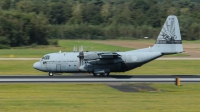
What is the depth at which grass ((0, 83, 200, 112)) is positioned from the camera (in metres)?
27.2

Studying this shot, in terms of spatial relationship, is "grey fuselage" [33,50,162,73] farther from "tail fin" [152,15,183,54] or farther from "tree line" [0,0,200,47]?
"tree line" [0,0,200,47]

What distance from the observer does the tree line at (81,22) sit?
10988 cm

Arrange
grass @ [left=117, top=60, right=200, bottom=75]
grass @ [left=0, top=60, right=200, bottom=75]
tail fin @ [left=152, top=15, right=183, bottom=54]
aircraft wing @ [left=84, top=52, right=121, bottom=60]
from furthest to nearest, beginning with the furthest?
grass @ [left=117, top=60, right=200, bottom=75], grass @ [left=0, top=60, right=200, bottom=75], tail fin @ [left=152, top=15, right=183, bottom=54], aircraft wing @ [left=84, top=52, right=121, bottom=60]

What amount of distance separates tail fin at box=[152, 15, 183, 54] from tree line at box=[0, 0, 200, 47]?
62001mm

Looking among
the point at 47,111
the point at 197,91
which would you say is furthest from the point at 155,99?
the point at 47,111

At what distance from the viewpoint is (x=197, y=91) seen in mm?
35406

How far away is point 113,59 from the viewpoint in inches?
1784

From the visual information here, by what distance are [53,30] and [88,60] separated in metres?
83.4

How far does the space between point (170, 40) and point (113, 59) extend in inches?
249

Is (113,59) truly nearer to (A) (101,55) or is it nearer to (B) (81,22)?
(A) (101,55)

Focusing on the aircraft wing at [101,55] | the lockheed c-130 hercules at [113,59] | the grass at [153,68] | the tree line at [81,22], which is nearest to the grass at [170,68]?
the grass at [153,68]

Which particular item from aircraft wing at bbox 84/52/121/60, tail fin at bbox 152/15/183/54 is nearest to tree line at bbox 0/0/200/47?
aircraft wing at bbox 84/52/121/60

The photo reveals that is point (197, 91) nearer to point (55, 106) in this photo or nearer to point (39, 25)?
point (55, 106)

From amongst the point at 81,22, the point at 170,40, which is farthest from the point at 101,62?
the point at 81,22
